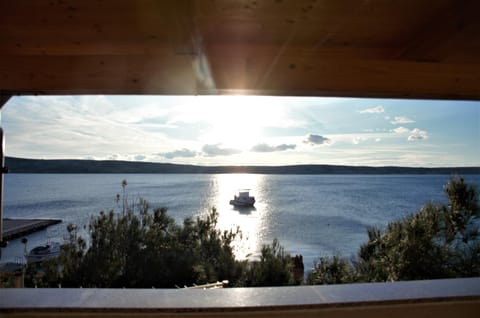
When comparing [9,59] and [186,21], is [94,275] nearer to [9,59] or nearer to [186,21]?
[9,59]

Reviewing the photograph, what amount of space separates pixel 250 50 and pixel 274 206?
17899mm

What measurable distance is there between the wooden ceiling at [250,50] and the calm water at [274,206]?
4132 millimetres

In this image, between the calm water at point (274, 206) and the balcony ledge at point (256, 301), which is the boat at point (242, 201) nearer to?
the calm water at point (274, 206)

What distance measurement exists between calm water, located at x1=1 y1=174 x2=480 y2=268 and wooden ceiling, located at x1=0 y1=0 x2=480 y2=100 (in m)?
4.13

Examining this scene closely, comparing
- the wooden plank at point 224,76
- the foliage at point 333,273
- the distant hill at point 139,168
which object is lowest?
the foliage at point 333,273

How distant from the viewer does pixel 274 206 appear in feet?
62.2

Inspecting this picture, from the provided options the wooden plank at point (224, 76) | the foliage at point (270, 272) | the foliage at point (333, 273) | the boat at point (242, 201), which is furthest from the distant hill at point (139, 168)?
the wooden plank at point (224, 76)

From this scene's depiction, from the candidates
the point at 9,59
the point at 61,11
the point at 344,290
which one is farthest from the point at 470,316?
the point at 9,59

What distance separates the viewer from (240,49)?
1.48 m

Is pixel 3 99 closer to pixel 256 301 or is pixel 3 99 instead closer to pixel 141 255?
pixel 256 301

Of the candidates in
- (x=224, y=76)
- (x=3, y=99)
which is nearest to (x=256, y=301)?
(x=224, y=76)

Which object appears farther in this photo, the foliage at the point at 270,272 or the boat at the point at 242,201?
the boat at the point at 242,201

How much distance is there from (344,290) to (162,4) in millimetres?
1495

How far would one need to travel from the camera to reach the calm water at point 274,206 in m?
10.1
